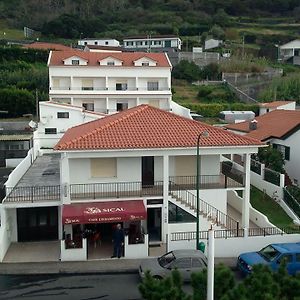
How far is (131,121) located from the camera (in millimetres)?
26250

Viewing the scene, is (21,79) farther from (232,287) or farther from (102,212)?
(232,287)

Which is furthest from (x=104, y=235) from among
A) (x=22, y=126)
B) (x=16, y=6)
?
(x=16, y=6)

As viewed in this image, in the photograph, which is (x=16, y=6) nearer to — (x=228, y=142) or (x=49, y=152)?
(x=49, y=152)

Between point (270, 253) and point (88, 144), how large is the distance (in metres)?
9.67

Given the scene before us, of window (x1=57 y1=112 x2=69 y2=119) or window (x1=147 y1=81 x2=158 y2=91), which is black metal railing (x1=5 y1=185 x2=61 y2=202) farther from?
window (x1=147 y1=81 x2=158 y2=91)

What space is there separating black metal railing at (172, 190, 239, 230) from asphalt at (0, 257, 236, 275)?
2.75 meters

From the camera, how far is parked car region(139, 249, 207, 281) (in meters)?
19.1

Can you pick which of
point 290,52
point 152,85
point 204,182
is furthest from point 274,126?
→ point 290,52

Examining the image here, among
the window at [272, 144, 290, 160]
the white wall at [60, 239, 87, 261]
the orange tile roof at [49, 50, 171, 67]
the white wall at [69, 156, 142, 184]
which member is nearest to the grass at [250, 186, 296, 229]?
the window at [272, 144, 290, 160]

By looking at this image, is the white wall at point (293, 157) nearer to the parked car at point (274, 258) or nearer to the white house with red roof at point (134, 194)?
the white house with red roof at point (134, 194)

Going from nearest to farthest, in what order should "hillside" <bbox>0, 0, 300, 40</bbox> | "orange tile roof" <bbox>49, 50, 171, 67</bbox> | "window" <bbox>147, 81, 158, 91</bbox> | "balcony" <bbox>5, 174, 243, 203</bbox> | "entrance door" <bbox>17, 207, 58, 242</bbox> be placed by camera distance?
"balcony" <bbox>5, 174, 243, 203</bbox> < "entrance door" <bbox>17, 207, 58, 242</bbox> < "orange tile roof" <bbox>49, 50, 171, 67</bbox> < "window" <bbox>147, 81, 158, 91</bbox> < "hillside" <bbox>0, 0, 300, 40</bbox>

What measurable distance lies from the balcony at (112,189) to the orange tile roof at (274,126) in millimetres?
9415

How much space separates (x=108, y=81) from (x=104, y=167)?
32304 mm

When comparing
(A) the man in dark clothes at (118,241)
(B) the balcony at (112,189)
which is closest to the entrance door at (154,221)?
(B) the balcony at (112,189)
